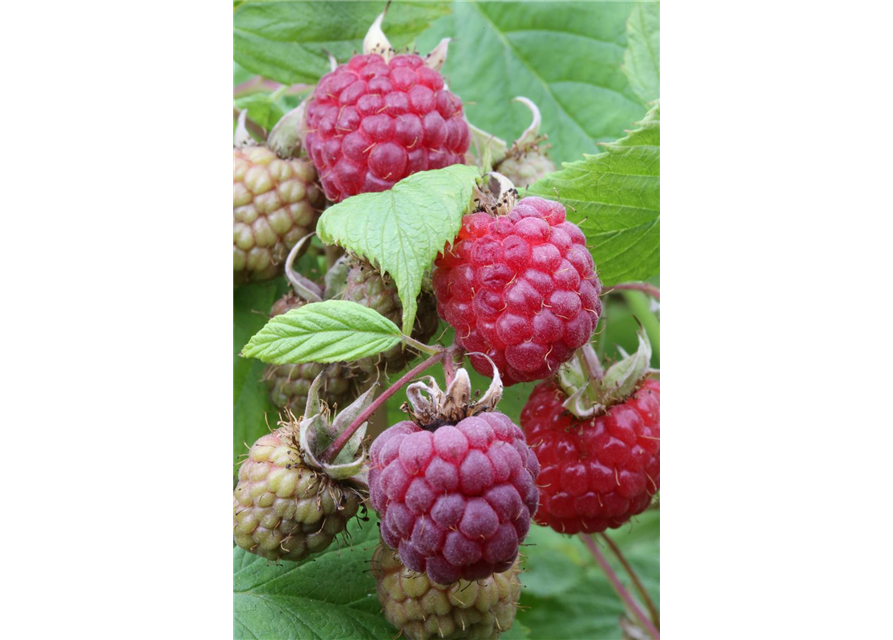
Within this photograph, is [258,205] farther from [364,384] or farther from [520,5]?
[520,5]

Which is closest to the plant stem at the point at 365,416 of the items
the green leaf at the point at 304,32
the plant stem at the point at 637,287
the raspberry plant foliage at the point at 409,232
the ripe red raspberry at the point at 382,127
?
the raspberry plant foliage at the point at 409,232

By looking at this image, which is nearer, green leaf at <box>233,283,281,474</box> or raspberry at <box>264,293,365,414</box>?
raspberry at <box>264,293,365,414</box>

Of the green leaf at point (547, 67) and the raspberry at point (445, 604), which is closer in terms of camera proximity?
the raspberry at point (445, 604)

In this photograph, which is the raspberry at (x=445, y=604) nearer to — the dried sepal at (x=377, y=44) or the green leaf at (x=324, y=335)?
the green leaf at (x=324, y=335)

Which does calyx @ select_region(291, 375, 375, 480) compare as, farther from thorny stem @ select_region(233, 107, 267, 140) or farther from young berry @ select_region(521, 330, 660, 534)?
thorny stem @ select_region(233, 107, 267, 140)

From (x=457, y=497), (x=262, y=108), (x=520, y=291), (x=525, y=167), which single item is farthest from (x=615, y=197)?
(x=262, y=108)

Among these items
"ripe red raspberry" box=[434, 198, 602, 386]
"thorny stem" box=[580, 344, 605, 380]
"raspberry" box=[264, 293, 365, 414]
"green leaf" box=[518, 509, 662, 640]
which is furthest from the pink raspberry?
"green leaf" box=[518, 509, 662, 640]
